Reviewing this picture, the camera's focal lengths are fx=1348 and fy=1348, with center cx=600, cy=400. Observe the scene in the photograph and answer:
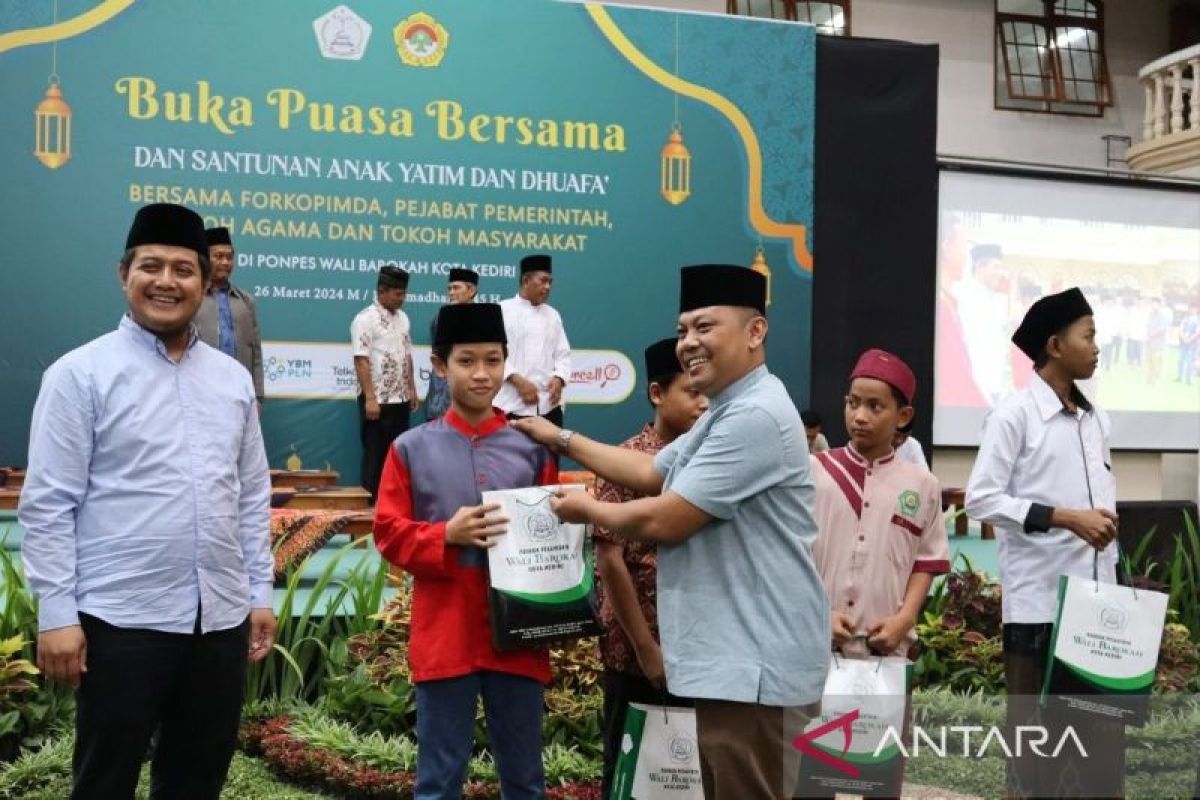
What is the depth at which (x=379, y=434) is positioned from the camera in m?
8.24

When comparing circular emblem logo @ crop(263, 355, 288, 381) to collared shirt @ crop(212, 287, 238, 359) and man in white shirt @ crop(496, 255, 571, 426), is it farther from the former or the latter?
collared shirt @ crop(212, 287, 238, 359)

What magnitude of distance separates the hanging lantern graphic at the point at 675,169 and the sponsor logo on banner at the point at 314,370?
2.04 m

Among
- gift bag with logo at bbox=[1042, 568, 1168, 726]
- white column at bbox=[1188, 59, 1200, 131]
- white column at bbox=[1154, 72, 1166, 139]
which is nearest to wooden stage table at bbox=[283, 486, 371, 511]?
gift bag with logo at bbox=[1042, 568, 1168, 726]

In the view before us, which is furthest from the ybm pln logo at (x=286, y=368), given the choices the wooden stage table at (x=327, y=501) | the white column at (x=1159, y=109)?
the white column at (x=1159, y=109)

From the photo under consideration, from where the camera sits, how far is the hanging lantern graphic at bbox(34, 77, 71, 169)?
317 inches

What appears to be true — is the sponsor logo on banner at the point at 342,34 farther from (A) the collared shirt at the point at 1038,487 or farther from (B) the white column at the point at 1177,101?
(B) the white column at the point at 1177,101

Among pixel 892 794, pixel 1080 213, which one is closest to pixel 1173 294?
pixel 1080 213

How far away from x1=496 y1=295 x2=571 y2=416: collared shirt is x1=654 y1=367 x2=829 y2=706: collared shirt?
5.77 meters

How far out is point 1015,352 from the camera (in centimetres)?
1084

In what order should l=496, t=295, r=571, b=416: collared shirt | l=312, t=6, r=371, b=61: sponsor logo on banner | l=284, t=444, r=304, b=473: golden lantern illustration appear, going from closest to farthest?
l=496, t=295, r=571, b=416: collared shirt < l=284, t=444, r=304, b=473: golden lantern illustration < l=312, t=6, r=371, b=61: sponsor logo on banner

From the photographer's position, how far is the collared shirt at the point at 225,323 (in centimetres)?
671

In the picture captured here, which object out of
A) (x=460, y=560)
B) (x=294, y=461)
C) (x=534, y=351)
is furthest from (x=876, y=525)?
(x=294, y=461)

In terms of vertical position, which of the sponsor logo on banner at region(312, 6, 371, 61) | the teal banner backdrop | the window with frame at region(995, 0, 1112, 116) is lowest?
the teal banner backdrop

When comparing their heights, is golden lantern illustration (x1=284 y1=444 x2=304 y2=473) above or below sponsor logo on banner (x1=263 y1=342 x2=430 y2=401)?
below
